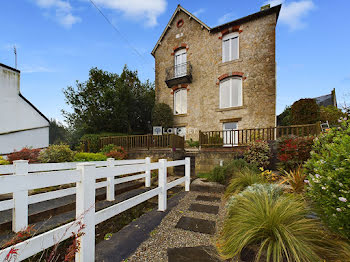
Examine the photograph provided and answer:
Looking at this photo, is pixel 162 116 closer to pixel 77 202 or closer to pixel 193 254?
pixel 193 254

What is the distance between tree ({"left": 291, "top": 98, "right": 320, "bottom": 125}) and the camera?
29.4ft

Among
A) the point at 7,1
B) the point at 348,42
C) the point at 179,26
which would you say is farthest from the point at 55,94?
the point at 348,42

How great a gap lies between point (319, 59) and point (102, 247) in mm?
13964

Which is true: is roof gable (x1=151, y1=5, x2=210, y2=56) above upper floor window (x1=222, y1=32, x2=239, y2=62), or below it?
above

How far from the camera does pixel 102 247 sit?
1.93 m

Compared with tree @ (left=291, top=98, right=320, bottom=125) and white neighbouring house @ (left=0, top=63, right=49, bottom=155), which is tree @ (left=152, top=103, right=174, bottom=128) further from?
tree @ (left=291, top=98, right=320, bottom=125)

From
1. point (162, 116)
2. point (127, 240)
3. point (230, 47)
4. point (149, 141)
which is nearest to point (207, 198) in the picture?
point (127, 240)

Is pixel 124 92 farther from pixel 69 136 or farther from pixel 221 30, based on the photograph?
pixel 221 30

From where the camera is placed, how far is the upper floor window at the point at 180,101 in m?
12.8

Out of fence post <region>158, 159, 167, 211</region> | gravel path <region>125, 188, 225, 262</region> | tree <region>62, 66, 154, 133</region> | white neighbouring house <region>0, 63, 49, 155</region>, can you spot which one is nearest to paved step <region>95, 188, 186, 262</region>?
gravel path <region>125, 188, 225, 262</region>

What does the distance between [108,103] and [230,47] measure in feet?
34.4

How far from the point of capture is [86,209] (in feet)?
5.08

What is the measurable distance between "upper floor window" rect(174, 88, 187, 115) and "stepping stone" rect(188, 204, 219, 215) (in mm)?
9623

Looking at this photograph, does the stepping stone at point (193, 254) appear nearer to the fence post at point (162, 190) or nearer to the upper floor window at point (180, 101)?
the fence post at point (162, 190)
